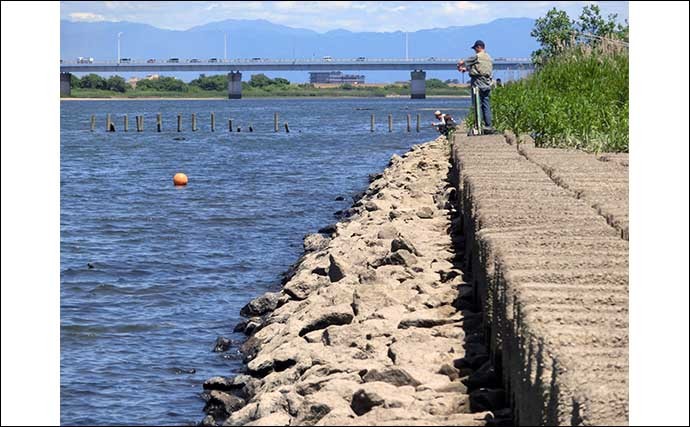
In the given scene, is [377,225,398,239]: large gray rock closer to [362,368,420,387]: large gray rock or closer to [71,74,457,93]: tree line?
[362,368,420,387]: large gray rock

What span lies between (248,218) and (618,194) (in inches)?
620

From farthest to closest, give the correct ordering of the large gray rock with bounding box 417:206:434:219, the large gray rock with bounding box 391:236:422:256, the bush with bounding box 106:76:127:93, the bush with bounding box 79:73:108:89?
the bush with bounding box 79:73:108:89 → the bush with bounding box 106:76:127:93 → the large gray rock with bounding box 417:206:434:219 → the large gray rock with bounding box 391:236:422:256

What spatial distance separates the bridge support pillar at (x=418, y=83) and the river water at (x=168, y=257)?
97.9 m

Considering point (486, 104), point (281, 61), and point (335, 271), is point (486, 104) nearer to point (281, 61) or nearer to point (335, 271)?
point (335, 271)

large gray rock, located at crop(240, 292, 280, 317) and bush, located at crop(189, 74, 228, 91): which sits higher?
bush, located at crop(189, 74, 228, 91)

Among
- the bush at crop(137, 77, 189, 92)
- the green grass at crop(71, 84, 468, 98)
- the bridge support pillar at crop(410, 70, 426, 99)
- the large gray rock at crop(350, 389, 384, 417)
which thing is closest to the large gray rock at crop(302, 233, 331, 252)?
the large gray rock at crop(350, 389, 384, 417)

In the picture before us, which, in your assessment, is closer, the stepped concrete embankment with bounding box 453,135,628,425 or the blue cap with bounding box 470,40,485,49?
the stepped concrete embankment with bounding box 453,135,628,425

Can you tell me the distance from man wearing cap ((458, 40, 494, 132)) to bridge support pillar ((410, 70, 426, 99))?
125266 mm

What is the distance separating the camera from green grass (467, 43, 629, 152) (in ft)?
63.6

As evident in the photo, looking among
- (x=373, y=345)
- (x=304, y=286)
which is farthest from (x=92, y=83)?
(x=373, y=345)

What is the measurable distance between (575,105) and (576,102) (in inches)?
15.4

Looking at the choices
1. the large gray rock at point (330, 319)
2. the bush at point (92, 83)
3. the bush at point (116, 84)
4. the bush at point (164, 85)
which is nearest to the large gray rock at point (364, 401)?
the large gray rock at point (330, 319)

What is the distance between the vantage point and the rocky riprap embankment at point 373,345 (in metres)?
7.50

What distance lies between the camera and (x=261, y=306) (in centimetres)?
1439
